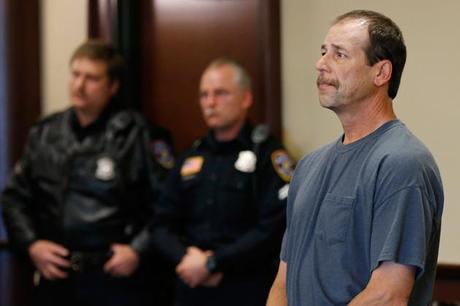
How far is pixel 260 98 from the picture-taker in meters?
3.18

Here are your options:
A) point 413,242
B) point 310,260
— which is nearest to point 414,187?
point 413,242

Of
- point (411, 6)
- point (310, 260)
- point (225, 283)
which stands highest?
point (411, 6)

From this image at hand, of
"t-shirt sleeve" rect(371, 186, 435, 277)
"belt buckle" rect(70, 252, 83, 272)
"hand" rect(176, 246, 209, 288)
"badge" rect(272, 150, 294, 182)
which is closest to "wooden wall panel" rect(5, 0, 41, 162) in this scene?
"belt buckle" rect(70, 252, 83, 272)

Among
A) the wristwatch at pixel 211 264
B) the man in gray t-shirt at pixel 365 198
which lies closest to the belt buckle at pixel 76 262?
the wristwatch at pixel 211 264

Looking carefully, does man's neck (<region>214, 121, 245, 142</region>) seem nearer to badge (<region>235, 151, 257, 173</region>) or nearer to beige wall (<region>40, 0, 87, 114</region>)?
badge (<region>235, 151, 257, 173</region>)

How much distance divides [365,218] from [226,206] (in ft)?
3.78

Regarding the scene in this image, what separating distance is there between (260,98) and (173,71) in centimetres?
53

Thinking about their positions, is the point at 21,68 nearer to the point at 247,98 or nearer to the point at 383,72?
the point at 247,98

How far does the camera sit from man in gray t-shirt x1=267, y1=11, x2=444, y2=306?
1598 millimetres

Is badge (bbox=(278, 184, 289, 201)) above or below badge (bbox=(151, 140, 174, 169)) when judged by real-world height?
below

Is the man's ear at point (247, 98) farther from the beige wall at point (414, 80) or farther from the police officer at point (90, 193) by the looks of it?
the police officer at point (90, 193)

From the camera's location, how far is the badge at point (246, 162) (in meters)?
2.78

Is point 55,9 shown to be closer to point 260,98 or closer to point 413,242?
point 260,98

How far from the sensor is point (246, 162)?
2801 mm
